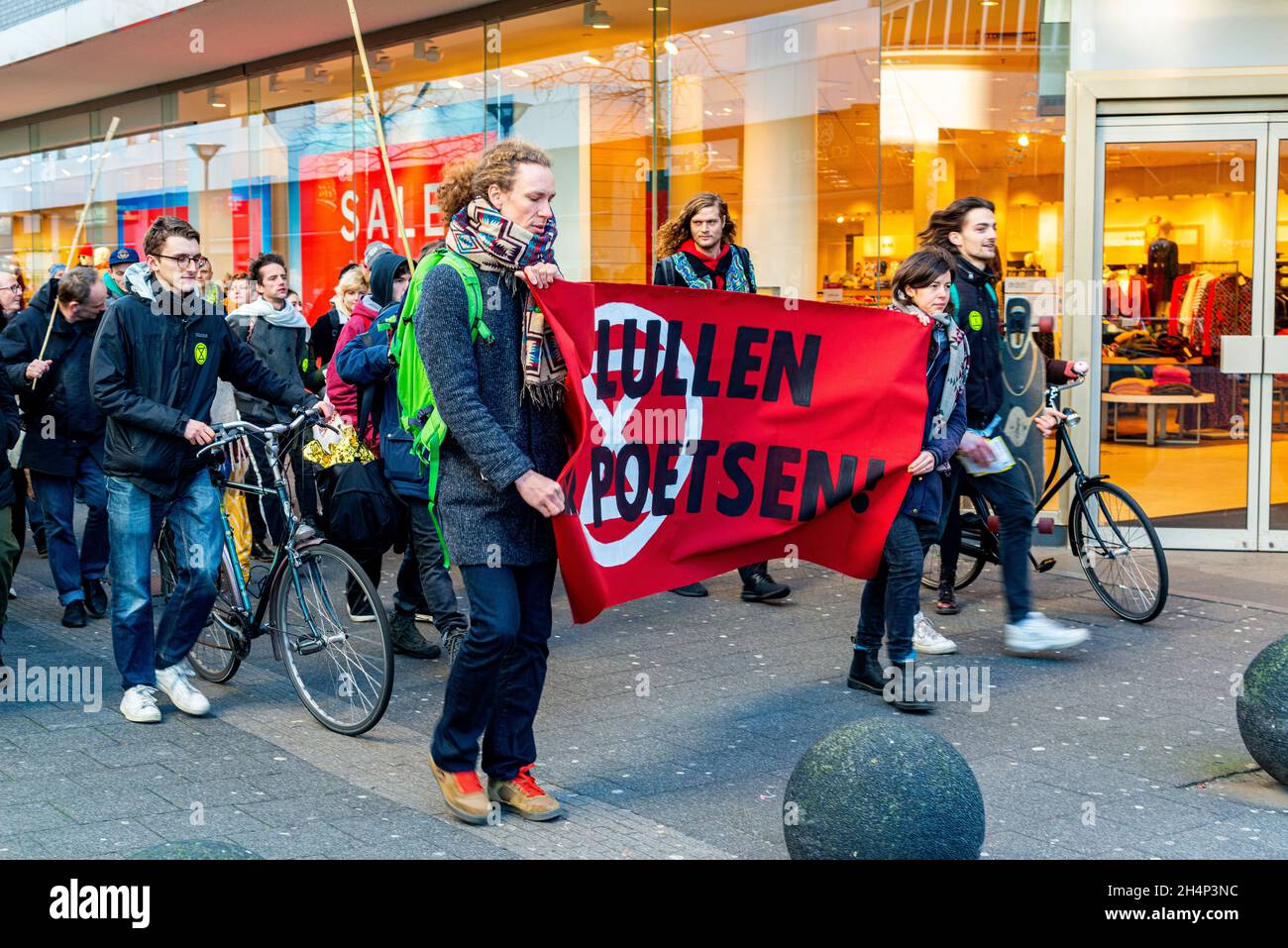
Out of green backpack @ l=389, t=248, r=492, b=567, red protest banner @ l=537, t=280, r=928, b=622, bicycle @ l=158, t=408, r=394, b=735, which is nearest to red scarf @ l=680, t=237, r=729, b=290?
red protest banner @ l=537, t=280, r=928, b=622

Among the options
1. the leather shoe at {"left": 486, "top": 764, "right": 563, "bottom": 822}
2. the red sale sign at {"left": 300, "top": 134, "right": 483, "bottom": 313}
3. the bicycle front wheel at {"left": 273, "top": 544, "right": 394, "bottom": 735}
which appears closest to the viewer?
the leather shoe at {"left": 486, "top": 764, "right": 563, "bottom": 822}

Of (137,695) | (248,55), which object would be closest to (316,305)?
(248,55)

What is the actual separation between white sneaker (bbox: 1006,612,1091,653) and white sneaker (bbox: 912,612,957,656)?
34 centimetres

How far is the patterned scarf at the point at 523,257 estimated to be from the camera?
4883mm

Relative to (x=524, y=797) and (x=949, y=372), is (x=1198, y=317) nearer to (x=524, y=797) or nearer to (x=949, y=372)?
(x=949, y=372)

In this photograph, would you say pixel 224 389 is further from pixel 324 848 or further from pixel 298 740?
pixel 324 848

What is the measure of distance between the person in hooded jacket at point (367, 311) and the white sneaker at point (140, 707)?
1.65m

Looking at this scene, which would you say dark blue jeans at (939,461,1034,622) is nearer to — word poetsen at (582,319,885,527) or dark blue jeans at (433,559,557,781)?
word poetsen at (582,319,885,527)

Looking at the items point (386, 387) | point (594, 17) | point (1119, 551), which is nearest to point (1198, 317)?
point (1119, 551)

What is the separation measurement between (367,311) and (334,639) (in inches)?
76.5

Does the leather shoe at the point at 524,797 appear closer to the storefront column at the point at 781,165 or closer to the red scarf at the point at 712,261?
the red scarf at the point at 712,261

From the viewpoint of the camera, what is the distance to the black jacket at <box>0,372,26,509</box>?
6.76m

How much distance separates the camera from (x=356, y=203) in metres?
17.0

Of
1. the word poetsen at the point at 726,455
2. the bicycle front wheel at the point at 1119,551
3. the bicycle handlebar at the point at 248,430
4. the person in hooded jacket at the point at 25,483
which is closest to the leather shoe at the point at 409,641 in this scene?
the bicycle handlebar at the point at 248,430
